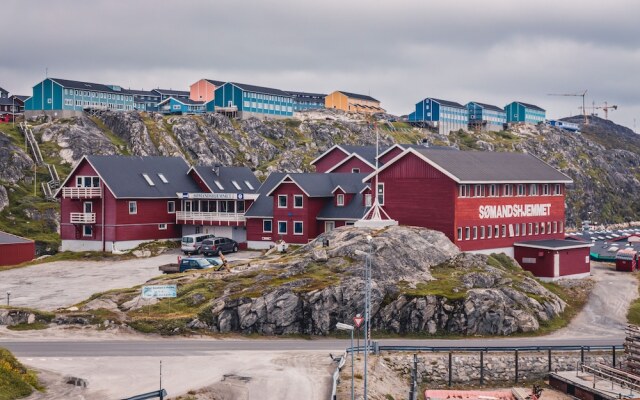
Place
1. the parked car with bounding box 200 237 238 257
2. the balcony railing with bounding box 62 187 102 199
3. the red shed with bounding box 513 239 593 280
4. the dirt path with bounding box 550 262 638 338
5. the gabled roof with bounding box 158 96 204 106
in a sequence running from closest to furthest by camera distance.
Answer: the dirt path with bounding box 550 262 638 338 → the red shed with bounding box 513 239 593 280 → the parked car with bounding box 200 237 238 257 → the balcony railing with bounding box 62 187 102 199 → the gabled roof with bounding box 158 96 204 106

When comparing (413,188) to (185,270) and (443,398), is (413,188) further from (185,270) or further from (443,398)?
(443,398)

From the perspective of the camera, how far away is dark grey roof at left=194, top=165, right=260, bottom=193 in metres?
102

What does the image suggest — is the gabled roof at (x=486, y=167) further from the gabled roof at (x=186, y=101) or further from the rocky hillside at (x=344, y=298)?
the gabled roof at (x=186, y=101)

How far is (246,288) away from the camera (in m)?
63.7

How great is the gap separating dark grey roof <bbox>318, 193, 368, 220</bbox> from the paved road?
2953 centimetres

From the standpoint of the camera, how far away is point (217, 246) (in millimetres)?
89812

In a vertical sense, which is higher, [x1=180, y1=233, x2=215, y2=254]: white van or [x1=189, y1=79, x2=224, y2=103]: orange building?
[x1=189, y1=79, x2=224, y2=103]: orange building

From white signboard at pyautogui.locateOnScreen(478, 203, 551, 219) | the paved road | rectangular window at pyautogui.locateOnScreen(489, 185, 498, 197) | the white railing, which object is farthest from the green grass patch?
the white railing

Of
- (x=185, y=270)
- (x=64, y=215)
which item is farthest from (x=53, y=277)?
(x=64, y=215)

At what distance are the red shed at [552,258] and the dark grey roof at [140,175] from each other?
38.1 m

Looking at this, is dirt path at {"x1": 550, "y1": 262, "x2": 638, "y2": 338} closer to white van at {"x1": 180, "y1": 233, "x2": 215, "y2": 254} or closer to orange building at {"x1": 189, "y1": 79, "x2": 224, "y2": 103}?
white van at {"x1": 180, "y1": 233, "x2": 215, "y2": 254}

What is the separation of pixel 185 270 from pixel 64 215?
90.5ft

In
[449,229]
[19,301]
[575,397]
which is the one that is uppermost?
[449,229]

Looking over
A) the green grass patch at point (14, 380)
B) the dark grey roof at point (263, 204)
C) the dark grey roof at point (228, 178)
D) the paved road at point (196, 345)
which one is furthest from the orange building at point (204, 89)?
the green grass patch at point (14, 380)
